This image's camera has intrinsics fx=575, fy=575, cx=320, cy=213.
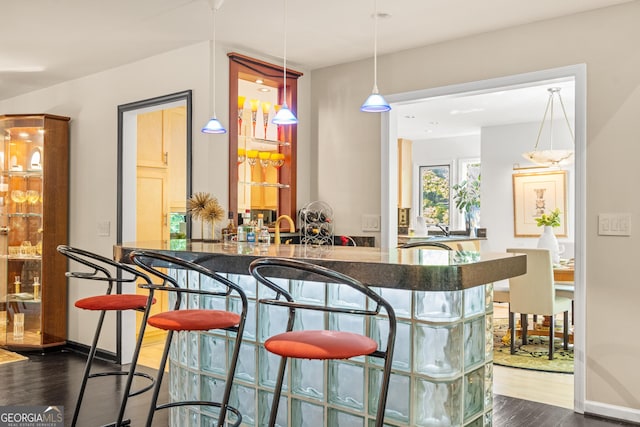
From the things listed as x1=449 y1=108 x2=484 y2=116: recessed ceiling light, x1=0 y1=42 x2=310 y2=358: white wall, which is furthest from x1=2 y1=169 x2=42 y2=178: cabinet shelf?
x1=449 y1=108 x2=484 y2=116: recessed ceiling light

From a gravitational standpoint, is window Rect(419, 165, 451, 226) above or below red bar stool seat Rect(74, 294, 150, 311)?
above

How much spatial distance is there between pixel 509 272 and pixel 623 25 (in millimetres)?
2126

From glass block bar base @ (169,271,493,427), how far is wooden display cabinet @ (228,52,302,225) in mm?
1779

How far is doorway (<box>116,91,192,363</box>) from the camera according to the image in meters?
4.88

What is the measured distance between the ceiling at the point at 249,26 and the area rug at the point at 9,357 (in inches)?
99.5

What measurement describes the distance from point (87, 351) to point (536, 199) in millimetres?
5754

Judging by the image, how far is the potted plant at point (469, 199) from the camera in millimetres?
9156

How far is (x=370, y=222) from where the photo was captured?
4637mm

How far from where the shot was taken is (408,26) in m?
3.83

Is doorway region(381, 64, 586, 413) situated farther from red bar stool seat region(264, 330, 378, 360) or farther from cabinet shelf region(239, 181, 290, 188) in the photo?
red bar stool seat region(264, 330, 378, 360)

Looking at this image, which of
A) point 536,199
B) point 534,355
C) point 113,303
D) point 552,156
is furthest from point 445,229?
point 113,303

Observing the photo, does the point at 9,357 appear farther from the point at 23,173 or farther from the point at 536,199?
the point at 536,199

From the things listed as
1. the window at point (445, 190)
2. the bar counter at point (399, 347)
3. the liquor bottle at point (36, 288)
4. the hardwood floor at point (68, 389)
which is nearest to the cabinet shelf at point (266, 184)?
the hardwood floor at point (68, 389)

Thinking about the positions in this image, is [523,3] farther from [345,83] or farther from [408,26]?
[345,83]
